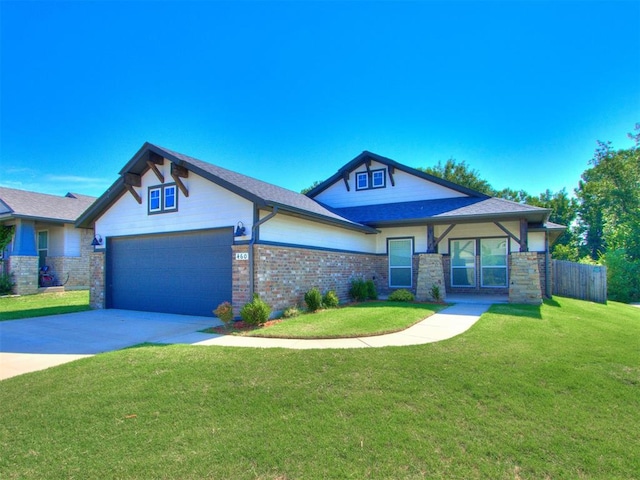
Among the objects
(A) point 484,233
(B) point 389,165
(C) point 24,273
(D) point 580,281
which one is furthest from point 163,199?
(D) point 580,281

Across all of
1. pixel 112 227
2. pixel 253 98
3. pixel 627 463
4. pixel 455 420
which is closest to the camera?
pixel 627 463

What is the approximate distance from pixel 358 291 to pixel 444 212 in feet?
15.5

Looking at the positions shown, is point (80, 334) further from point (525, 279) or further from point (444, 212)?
point (525, 279)

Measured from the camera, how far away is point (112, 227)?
1312 cm

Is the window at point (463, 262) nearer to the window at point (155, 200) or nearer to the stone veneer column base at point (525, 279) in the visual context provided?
the stone veneer column base at point (525, 279)

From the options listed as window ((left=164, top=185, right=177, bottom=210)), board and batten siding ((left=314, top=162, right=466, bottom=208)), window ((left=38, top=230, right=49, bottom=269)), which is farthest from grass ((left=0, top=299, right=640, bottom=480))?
window ((left=38, top=230, right=49, bottom=269))

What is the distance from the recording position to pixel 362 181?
18812 millimetres

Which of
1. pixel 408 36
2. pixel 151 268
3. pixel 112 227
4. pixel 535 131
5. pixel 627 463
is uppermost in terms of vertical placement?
pixel 408 36

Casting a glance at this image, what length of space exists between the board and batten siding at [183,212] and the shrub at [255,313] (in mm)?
2048

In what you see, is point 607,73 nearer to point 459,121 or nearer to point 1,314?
point 459,121

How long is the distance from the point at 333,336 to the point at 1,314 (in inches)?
453

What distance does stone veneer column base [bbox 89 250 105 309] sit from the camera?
13.3m

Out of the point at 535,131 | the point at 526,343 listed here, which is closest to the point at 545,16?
the point at 535,131

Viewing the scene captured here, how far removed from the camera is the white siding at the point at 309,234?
1038cm
